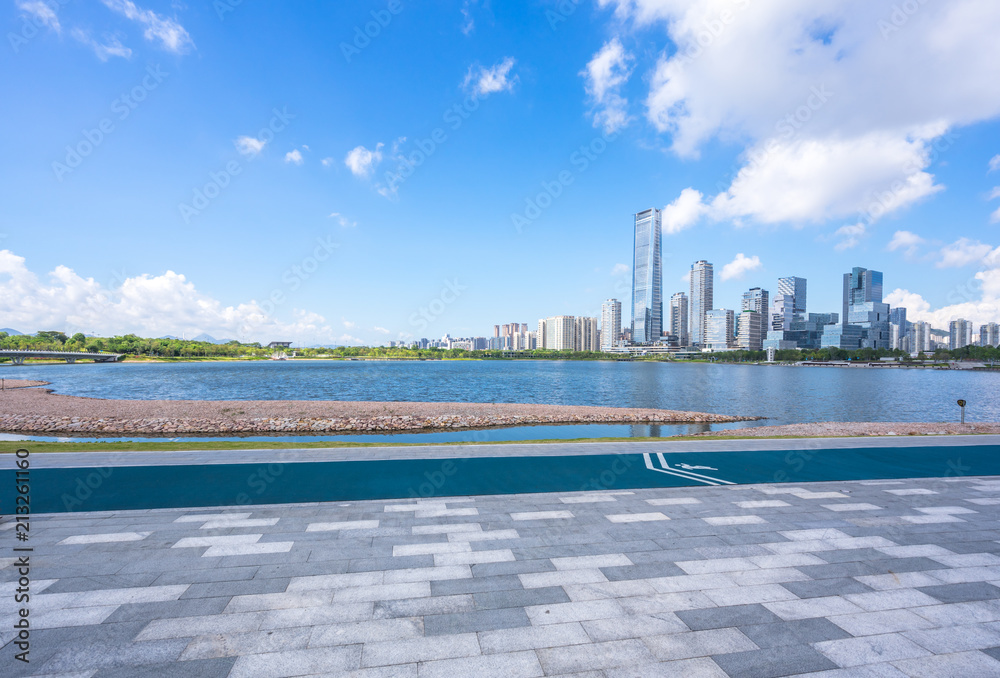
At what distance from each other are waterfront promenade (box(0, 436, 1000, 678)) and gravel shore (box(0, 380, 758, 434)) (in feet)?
56.6

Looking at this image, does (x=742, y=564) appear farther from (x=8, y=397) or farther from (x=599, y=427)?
(x=8, y=397)

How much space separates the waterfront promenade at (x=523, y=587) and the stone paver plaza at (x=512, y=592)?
1.0 inches

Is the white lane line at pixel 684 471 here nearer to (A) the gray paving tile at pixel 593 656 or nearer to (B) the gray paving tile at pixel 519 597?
(B) the gray paving tile at pixel 519 597

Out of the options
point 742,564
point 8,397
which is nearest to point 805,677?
point 742,564

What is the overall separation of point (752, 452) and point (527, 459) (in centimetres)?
684

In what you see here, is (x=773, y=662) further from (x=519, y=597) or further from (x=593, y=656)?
(x=519, y=597)

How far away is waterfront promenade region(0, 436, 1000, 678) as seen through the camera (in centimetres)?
399

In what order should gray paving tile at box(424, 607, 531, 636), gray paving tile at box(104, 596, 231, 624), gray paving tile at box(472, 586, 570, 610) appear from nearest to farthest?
gray paving tile at box(424, 607, 531, 636), gray paving tile at box(104, 596, 231, 624), gray paving tile at box(472, 586, 570, 610)

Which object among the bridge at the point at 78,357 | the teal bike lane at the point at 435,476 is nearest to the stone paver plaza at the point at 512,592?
the teal bike lane at the point at 435,476

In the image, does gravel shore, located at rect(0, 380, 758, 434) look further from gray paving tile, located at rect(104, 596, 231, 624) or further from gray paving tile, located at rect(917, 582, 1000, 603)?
gray paving tile, located at rect(917, 582, 1000, 603)

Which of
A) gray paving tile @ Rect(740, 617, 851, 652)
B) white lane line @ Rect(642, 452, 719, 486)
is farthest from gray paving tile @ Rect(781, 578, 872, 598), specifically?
white lane line @ Rect(642, 452, 719, 486)

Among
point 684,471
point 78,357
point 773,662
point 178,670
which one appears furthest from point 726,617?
point 78,357

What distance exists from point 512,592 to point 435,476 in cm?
525

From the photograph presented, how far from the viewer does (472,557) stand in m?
6.05
